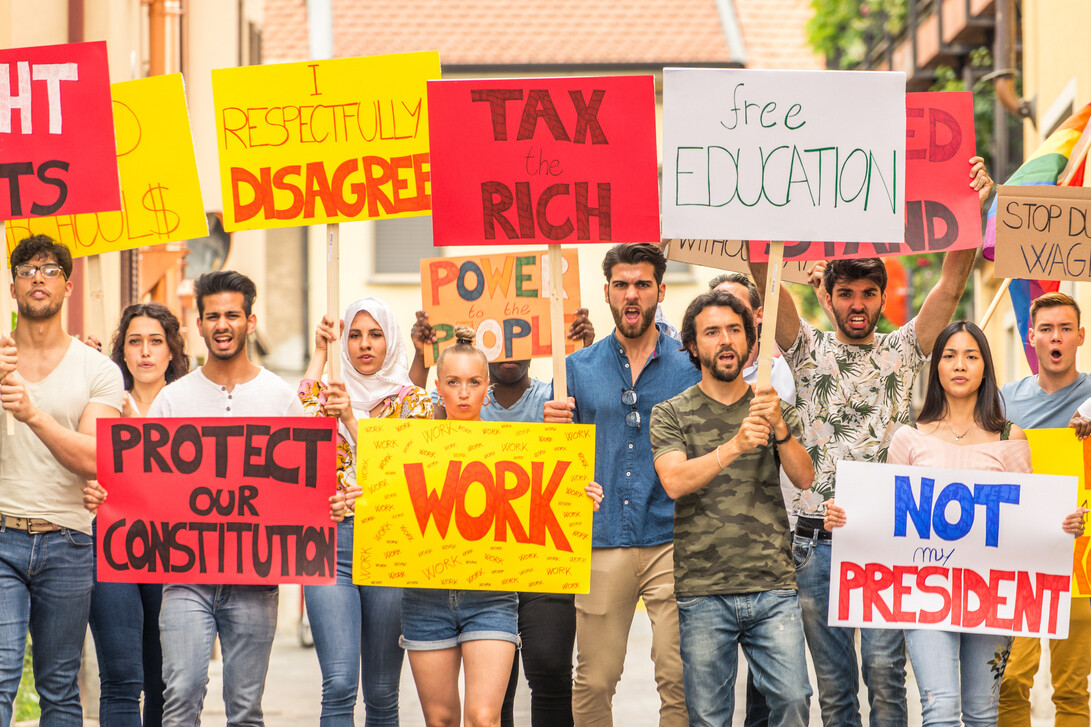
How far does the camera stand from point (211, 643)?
5.54m

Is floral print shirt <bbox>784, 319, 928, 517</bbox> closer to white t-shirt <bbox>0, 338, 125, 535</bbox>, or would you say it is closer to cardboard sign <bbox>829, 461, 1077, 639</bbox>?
cardboard sign <bbox>829, 461, 1077, 639</bbox>

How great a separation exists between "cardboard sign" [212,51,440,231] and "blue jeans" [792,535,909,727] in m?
2.16

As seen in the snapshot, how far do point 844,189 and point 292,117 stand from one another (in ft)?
7.54

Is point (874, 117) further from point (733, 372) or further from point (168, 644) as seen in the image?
point (168, 644)

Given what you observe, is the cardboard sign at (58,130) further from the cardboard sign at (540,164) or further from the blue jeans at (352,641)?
the blue jeans at (352,641)

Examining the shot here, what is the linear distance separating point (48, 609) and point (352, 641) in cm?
116

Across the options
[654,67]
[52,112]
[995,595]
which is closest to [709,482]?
[995,595]

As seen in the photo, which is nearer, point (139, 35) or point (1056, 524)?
point (1056, 524)

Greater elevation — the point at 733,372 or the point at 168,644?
the point at 733,372

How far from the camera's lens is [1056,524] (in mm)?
5648

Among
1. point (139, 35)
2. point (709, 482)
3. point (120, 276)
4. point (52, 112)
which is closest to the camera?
point (709, 482)

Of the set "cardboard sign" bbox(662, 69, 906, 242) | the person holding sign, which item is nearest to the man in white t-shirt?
the person holding sign

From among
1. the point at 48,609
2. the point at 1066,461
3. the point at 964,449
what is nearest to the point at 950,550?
the point at 964,449

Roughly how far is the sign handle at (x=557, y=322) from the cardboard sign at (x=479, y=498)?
168 millimetres
